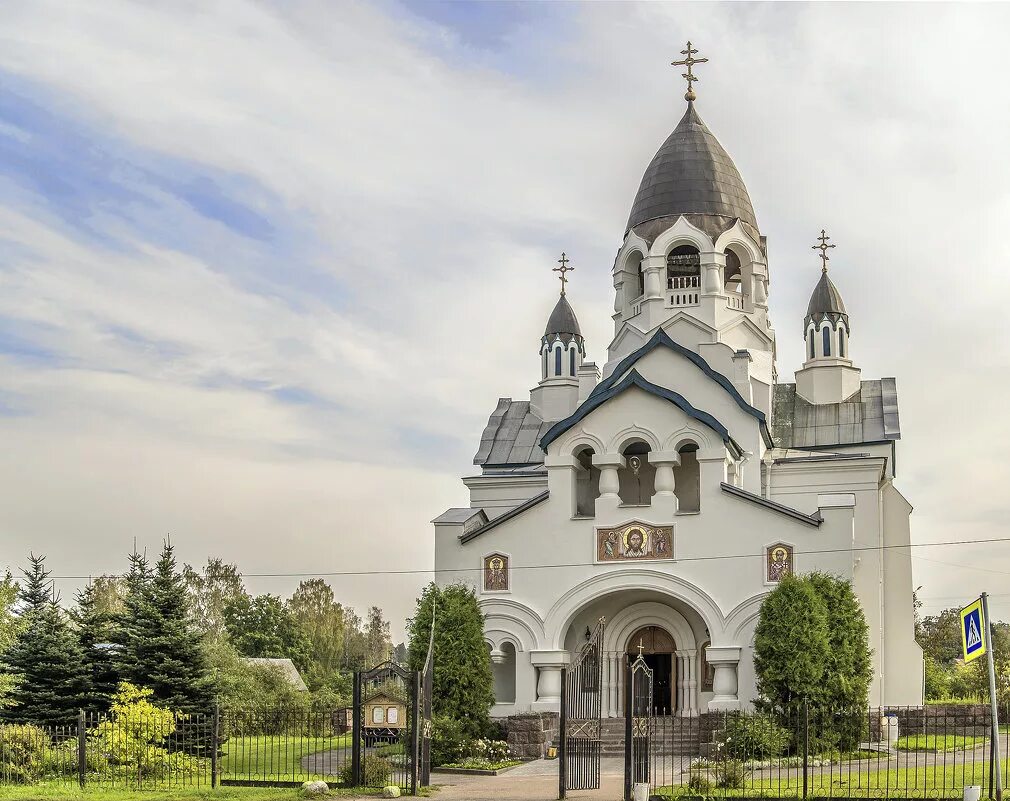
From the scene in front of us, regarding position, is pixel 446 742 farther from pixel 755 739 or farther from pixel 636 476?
pixel 636 476

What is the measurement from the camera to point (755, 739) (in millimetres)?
20406

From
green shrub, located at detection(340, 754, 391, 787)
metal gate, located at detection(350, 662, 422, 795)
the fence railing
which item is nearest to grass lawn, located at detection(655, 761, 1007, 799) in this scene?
metal gate, located at detection(350, 662, 422, 795)

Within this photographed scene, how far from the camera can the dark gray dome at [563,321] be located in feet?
108

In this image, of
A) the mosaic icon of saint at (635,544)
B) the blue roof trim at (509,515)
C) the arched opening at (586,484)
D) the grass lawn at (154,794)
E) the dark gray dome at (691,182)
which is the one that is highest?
the dark gray dome at (691,182)

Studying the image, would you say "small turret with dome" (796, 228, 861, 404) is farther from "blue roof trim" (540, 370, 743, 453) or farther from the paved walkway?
the paved walkway

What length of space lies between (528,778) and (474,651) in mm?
4712

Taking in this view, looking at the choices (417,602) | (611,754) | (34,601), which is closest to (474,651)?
(417,602)

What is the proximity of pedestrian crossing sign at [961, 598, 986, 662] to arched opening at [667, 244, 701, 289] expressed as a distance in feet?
53.7

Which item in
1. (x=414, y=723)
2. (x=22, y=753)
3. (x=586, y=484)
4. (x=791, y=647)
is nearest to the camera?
(x=414, y=723)

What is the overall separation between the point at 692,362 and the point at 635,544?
443 centimetres

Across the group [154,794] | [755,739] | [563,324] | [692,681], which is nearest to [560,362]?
[563,324]

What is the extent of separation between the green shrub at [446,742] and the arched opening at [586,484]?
591 centimetres

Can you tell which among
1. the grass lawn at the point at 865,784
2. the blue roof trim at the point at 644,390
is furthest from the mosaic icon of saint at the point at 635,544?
the grass lawn at the point at 865,784

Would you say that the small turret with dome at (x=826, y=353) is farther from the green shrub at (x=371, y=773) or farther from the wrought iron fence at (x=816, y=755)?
the green shrub at (x=371, y=773)
